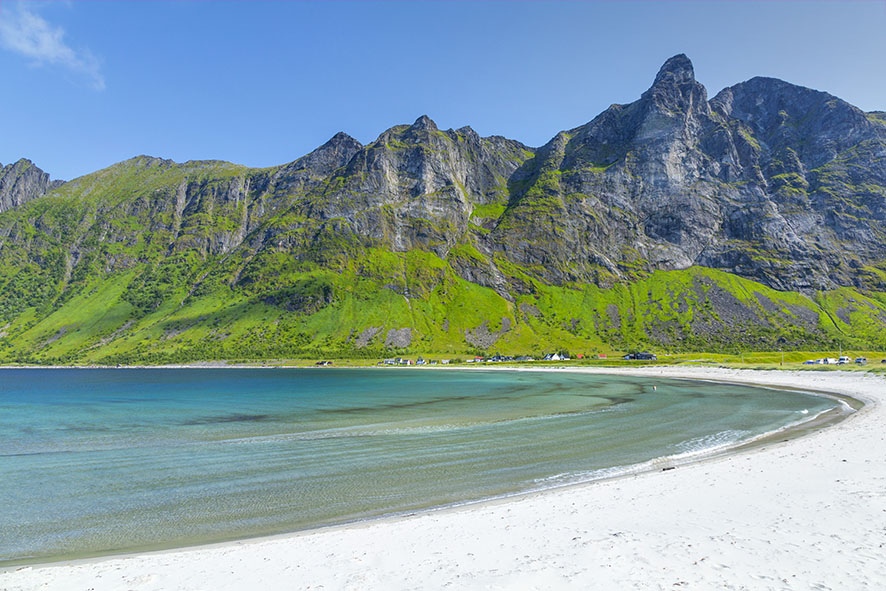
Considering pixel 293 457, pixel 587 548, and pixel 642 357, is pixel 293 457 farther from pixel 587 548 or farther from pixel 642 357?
pixel 642 357

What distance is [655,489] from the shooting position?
20438 mm

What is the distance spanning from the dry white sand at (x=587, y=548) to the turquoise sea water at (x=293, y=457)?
3204 mm

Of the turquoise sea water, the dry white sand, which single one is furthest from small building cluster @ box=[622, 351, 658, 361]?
the dry white sand

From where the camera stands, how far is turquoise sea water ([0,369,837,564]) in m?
19.1

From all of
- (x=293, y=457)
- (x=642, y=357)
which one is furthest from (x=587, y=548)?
(x=642, y=357)

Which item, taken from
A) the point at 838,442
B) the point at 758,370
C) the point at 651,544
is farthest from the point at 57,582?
the point at 758,370

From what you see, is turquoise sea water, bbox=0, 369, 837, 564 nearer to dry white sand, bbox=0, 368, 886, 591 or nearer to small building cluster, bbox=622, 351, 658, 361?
dry white sand, bbox=0, 368, 886, 591

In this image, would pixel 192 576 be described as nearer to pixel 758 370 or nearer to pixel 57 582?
pixel 57 582

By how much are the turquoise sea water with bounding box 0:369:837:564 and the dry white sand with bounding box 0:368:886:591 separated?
3204 millimetres

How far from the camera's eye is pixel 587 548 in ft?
43.3

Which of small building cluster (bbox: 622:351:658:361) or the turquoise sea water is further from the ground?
the turquoise sea water

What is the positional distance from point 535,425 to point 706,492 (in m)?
24.3

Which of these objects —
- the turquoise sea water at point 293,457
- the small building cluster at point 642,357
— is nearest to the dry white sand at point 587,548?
the turquoise sea water at point 293,457

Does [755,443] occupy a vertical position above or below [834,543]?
below
